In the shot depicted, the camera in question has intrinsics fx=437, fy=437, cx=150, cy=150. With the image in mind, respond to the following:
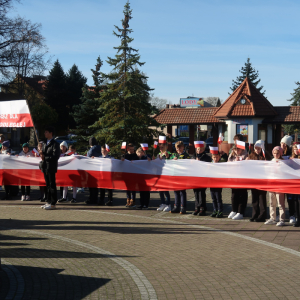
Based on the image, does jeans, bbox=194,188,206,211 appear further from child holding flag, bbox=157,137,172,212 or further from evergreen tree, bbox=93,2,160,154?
evergreen tree, bbox=93,2,160,154

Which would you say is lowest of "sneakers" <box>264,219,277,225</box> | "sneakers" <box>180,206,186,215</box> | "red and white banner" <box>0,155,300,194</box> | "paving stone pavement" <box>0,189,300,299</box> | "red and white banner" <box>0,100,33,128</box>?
"paving stone pavement" <box>0,189,300,299</box>

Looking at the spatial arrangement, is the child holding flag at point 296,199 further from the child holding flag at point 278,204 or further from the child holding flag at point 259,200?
the child holding flag at point 259,200

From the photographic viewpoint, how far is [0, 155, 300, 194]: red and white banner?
10.4m

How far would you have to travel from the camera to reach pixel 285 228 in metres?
9.48

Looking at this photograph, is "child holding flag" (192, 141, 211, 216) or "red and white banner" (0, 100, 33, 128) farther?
Answer: "red and white banner" (0, 100, 33, 128)

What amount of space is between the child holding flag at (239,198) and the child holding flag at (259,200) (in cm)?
30

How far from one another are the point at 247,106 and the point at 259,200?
102ft

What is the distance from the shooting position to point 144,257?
709cm

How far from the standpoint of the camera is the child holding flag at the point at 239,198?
1066 cm

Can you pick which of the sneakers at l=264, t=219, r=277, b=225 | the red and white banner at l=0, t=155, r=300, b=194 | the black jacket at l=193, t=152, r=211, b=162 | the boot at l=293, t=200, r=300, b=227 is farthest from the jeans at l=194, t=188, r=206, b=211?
the boot at l=293, t=200, r=300, b=227

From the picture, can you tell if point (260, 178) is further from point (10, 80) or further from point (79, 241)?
point (10, 80)

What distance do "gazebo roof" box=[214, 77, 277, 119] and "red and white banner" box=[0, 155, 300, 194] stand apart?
28.6 metres

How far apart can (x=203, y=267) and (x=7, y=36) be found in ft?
120

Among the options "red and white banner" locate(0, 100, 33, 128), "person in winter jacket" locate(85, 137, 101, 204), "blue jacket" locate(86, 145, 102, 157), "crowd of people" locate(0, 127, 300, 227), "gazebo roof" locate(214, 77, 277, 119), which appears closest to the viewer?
"crowd of people" locate(0, 127, 300, 227)
